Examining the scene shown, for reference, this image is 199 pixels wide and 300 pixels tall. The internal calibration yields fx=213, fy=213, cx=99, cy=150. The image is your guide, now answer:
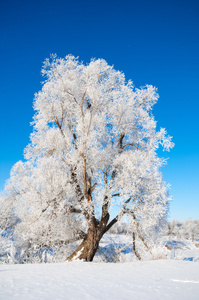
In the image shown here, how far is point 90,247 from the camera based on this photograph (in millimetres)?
8570

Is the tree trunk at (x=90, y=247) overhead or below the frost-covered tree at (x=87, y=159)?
below

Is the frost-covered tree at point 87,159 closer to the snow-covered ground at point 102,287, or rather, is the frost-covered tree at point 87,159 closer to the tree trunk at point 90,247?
the tree trunk at point 90,247

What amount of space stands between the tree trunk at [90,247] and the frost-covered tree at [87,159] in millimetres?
38

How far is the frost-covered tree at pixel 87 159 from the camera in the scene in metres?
8.48

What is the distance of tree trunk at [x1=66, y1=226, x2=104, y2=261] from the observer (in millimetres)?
8445

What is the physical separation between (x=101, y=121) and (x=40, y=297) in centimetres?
759

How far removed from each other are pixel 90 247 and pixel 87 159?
3.56 m

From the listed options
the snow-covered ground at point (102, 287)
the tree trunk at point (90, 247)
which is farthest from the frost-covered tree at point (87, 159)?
the snow-covered ground at point (102, 287)

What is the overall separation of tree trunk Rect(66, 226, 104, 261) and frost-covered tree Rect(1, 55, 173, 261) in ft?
0.12

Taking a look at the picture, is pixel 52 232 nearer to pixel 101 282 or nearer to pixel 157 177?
pixel 157 177

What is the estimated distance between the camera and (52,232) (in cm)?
Answer: 959

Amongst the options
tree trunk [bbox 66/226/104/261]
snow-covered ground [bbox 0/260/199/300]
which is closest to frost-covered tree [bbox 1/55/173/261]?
tree trunk [bbox 66/226/104/261]

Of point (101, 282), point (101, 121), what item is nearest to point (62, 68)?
point (101, 121)

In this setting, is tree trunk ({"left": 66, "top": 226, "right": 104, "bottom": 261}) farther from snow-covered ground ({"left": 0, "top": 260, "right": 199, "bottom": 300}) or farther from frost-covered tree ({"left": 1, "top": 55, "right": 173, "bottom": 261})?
snow-covered ground ({"left": 0, "top": 260, "right": 199, "bottom": 300})
